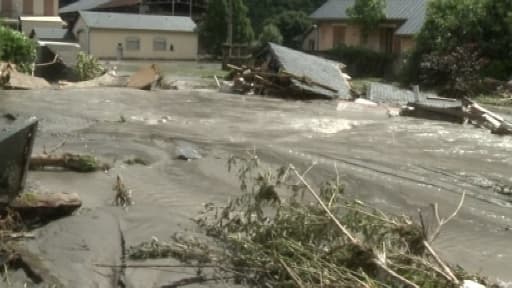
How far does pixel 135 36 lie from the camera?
4709 cm

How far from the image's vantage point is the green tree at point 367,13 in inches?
1502

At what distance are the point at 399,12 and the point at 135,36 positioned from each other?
1673 centimetres

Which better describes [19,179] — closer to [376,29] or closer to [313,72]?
[313,72]

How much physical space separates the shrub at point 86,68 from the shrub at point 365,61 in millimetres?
13699

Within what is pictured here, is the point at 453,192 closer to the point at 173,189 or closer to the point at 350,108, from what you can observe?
the point at 173,189

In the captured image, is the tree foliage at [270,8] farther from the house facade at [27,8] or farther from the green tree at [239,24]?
the house facade at [27,8]

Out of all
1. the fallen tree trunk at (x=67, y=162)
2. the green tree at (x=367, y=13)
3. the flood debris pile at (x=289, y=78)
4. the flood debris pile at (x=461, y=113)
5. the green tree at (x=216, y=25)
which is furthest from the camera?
the green tree at (x=216, y=25)

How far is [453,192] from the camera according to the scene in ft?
27.6

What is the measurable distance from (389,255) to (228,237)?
1.28 meters

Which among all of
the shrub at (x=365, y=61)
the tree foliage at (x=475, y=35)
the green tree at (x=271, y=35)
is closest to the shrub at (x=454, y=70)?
the tree foliage at (x=475, y=35)

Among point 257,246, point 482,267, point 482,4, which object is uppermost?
point 482,4

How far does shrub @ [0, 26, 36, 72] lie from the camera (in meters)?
20.8

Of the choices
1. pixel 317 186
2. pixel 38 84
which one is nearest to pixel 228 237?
pixel 317 186

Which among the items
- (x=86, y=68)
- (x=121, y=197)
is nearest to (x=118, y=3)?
(x=86, y=68)
